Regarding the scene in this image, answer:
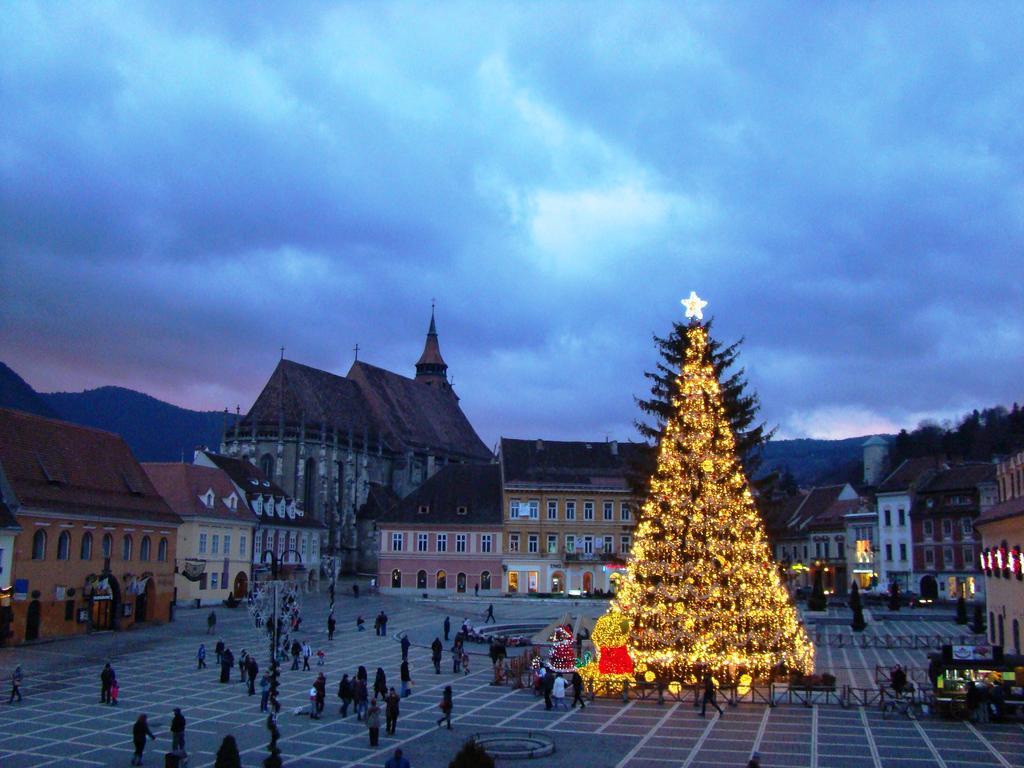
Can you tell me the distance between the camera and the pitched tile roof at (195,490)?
6272cm

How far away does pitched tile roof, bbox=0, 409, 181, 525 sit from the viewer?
4403 centimetres

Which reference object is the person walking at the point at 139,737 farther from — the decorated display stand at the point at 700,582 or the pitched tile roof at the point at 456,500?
the pitched tile roof at the point at 456,500

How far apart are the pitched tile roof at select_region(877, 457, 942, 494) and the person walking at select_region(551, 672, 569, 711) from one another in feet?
183

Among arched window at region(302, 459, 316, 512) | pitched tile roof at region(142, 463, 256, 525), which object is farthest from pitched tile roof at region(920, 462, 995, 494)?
arched window at region(302, 459, 316, 512)

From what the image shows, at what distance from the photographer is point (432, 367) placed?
145 metres

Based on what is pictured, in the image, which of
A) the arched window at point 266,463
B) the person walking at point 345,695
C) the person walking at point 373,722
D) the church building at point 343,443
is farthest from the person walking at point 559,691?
the arched window at point 266,463

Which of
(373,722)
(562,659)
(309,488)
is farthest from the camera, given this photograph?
(309,488)

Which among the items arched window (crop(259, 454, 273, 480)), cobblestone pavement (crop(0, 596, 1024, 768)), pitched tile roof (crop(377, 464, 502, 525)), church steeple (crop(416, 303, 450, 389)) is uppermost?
church steeple (crop(416, 303, 450, 389))

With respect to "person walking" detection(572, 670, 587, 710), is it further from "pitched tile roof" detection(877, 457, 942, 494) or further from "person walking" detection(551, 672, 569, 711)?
"pitched tile roof" detection(877, 457, 942, 494)

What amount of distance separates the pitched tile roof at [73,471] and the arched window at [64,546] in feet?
3.61

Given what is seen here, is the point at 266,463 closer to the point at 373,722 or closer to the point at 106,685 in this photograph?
the point at 106,685

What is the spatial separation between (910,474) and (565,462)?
28.6 meters

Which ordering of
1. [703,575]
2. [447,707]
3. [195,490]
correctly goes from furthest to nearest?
[195,490] < [703,575] < [447,707]

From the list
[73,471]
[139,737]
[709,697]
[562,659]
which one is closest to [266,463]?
[73,471]
